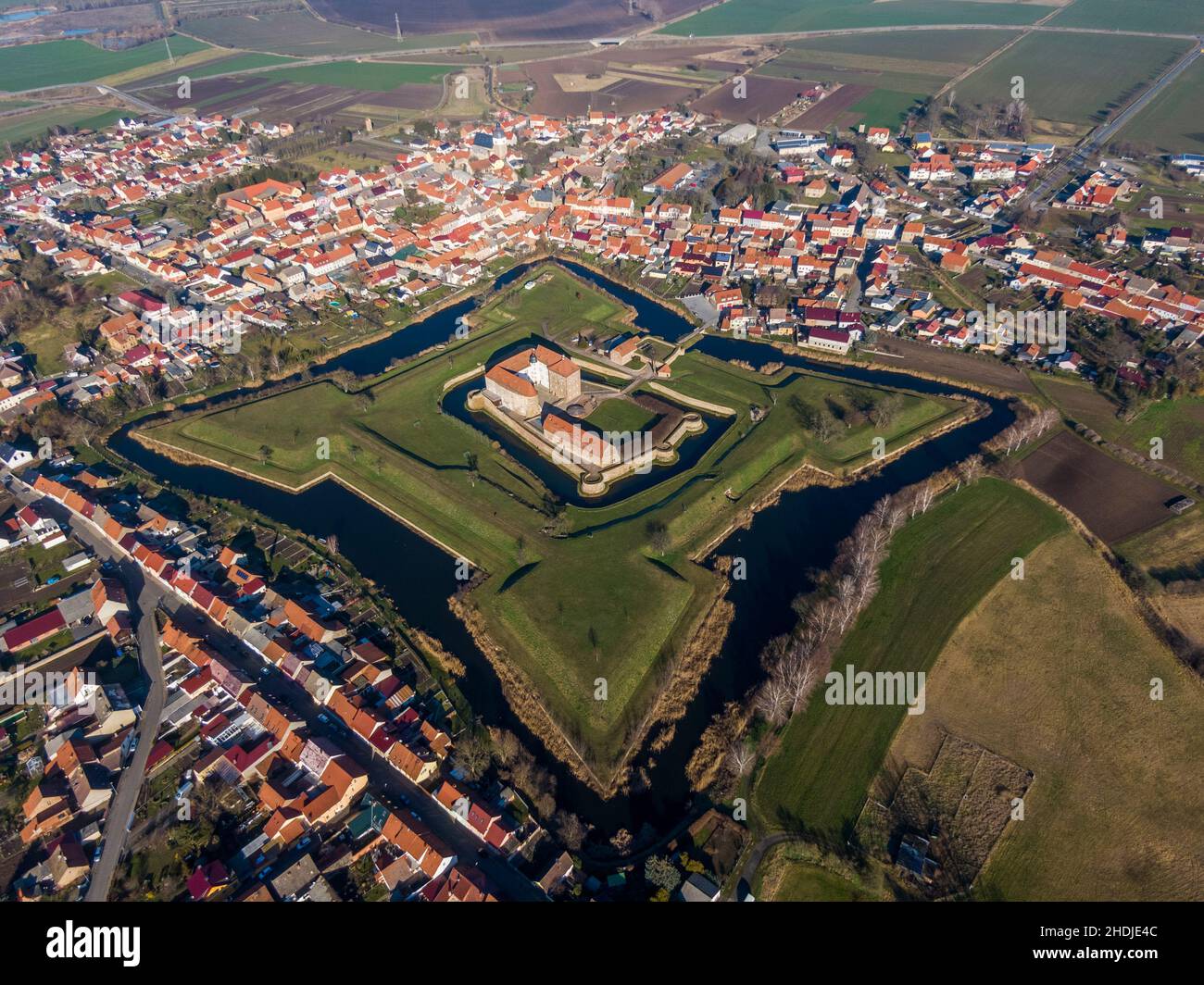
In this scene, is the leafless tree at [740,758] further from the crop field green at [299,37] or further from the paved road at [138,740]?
the crop field green at [299,37]

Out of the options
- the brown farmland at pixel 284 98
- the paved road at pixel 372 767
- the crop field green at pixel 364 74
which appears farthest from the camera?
the crop field green at pixel 364 74

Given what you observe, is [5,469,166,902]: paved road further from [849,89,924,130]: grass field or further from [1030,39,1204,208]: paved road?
[849,89,924,130]: grass field

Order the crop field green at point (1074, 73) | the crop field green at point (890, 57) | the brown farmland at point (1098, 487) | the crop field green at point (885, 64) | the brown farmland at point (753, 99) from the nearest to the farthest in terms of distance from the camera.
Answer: the brown farmland at point (1098, 487)
the crop field green at point (1074, 73)
the brown farmland at point (753, 99)
the crop field green at point (885, 64)
the crop field green at point (890, 57)

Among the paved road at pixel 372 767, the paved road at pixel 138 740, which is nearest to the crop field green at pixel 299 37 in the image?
the paved road at pixel 138 740

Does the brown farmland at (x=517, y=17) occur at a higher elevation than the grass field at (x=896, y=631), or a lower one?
higher

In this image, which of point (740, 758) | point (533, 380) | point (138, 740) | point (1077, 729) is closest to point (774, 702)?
point (740, 758)

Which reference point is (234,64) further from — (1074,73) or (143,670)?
(1074,73)

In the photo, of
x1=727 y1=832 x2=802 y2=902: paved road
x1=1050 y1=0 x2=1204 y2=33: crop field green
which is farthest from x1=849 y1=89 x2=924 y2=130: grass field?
x1=727 y1=832 x2=802 y2=902: paved road
